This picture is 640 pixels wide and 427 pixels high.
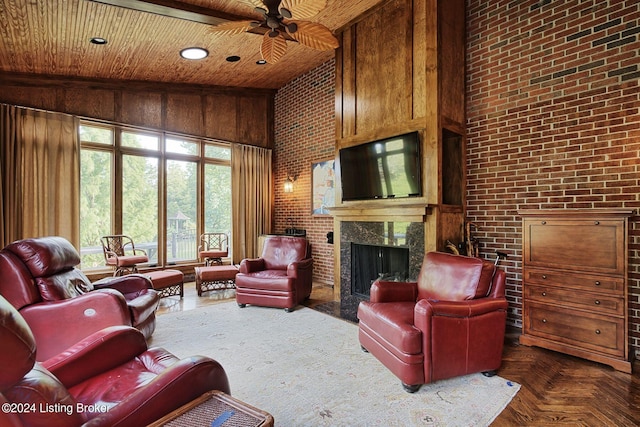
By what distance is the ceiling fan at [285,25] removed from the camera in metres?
2.75

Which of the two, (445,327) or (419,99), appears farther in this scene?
(419,99)

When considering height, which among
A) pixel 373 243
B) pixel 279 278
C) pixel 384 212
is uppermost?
pixel 384 212

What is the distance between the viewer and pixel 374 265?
4.38 m

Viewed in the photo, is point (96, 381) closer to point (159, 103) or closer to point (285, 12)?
point (285, 12)

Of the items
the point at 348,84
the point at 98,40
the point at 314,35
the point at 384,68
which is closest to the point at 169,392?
the point at 314,35

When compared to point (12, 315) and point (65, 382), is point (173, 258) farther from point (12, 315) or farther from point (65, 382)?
point (12, 315)

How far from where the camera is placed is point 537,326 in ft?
9.77

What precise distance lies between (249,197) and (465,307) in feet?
17.0

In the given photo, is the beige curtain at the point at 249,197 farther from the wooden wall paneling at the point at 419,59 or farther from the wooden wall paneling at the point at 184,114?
A: the wooden wall paneling at the point at 419,59

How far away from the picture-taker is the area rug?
199 cm

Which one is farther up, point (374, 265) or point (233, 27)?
point (233, 27)

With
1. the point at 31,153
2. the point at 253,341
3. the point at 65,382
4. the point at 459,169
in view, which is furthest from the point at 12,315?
the point at 31,153

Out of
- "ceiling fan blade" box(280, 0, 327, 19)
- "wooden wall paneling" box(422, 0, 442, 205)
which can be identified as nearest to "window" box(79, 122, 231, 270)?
"ceiling fan blade" box(280, 0, 327, 19)

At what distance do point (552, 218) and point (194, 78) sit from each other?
5648 mm
